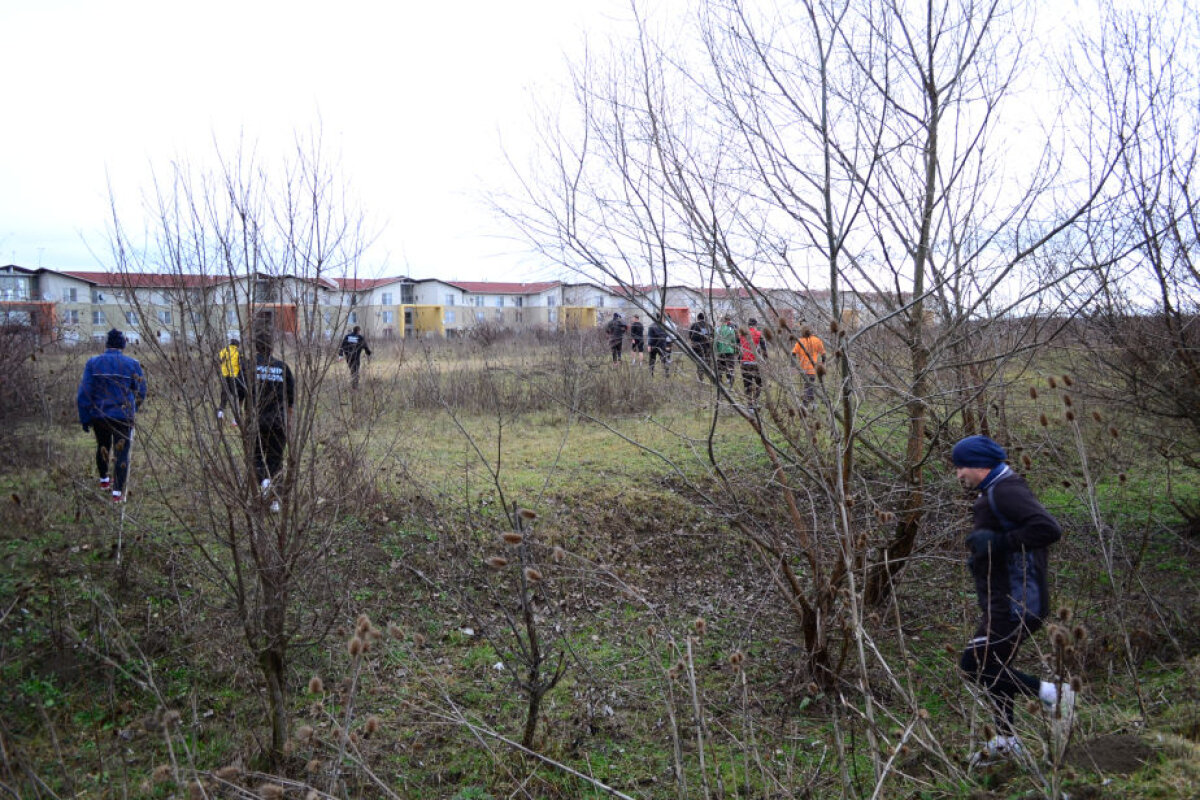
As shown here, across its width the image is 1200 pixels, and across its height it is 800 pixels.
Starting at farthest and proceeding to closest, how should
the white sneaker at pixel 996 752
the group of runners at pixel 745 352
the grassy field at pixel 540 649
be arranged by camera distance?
the group of runners at pixel 745 352
the grassy field at pixel 540 649
the white sneaker at pixel 996 752

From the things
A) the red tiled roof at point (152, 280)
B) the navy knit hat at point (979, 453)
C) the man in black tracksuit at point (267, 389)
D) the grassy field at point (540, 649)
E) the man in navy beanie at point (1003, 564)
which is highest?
the red tiled roof at point (152, 280)

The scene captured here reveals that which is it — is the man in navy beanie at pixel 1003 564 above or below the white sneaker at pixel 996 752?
above

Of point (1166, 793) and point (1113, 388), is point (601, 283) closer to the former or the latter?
point (1166, 793)

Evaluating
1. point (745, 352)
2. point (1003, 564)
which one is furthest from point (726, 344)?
point (1003, 564)

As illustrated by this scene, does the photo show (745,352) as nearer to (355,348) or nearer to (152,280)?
(152,280)

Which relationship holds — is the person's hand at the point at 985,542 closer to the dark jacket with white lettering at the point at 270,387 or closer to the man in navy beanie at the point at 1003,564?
the man in navy beanie at the point at 1003,564

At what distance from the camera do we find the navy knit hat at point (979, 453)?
3830 millimetres

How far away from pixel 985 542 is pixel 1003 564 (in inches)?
4.8

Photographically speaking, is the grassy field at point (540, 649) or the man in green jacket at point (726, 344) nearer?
the grassy field at point (540, 649)

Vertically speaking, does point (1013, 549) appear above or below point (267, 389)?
below

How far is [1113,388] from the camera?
701cm

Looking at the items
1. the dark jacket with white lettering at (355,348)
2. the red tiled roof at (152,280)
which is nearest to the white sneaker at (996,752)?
the red tiled roof at (152,280)

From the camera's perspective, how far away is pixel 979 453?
12.6 feet

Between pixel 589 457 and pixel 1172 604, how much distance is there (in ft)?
19.1
